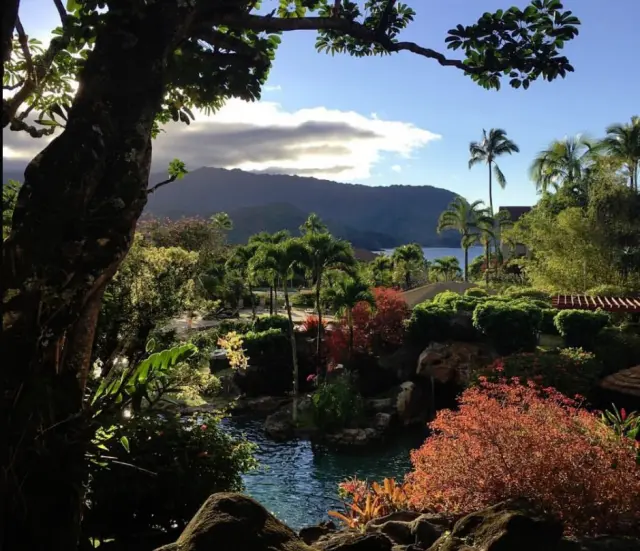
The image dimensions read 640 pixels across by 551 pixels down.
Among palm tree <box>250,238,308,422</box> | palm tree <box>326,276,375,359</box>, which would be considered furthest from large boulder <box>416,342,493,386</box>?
palm tree <box>250,238,308,422</box>

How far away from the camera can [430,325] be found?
73.9 ft

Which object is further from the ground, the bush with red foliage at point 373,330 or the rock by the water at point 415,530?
the bush with red foliage at point 373,330

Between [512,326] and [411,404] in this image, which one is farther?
[411,404]

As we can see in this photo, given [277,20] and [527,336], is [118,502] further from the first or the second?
[527,336]

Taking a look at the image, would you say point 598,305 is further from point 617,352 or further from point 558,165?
point 558,165

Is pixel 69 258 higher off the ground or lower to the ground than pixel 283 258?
lower

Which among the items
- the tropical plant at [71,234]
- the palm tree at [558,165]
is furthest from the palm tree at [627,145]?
the tropical plant at [71,234]

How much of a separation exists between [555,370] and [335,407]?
716cm

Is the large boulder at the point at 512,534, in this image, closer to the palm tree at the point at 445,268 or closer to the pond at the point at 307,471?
the pond at the point at 307,471

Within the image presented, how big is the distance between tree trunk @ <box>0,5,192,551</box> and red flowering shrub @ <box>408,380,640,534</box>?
4816 millimetres

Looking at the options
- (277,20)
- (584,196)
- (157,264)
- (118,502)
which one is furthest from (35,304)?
(584,196)

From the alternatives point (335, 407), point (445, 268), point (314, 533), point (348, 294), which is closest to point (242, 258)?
point (348, 294)

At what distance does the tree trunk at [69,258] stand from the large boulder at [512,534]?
9.69 ft

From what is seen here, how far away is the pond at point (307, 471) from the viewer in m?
13.3
